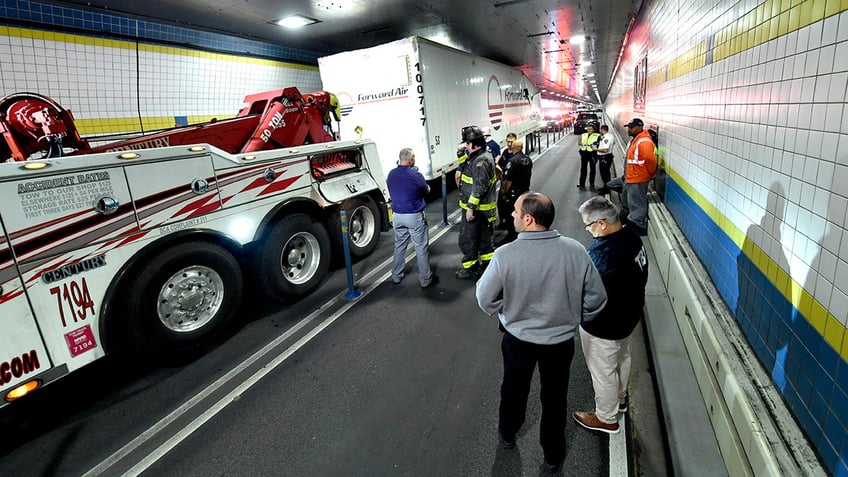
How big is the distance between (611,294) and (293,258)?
13.7 feet

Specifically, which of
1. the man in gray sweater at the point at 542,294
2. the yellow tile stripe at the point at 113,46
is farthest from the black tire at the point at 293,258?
the yellow tile stripe at the point at 113,46

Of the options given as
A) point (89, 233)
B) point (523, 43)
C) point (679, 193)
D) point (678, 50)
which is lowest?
point (679, 193)

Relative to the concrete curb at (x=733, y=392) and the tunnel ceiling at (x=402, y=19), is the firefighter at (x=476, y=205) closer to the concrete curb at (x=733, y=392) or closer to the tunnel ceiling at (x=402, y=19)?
the concrete curb at (x=733, y=392)

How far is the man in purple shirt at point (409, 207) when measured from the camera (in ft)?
17.8

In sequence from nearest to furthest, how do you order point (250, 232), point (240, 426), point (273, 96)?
point (240, 426), point (250, 232), point (273, 96)

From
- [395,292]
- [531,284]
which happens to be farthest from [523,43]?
[531,284]

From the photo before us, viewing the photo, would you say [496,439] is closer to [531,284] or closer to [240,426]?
[531,284]

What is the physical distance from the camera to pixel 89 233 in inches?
136

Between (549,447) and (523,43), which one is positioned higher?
(523,43)

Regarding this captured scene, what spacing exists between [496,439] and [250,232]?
347 centimetres

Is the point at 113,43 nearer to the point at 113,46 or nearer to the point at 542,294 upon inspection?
the point at 113,46

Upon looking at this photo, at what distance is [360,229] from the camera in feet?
23.2

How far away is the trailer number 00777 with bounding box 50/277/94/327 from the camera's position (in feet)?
10.8

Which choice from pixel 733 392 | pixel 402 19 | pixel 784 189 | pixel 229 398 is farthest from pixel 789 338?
pixel 402 19
